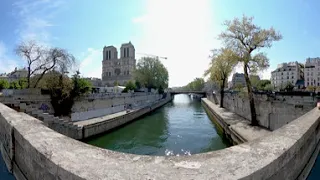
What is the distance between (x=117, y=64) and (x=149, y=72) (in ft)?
185

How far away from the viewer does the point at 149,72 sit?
195 feet

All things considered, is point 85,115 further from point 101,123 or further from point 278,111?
point 278,111

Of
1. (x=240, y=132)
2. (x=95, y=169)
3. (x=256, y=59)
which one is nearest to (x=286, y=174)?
(x=95, y=169)

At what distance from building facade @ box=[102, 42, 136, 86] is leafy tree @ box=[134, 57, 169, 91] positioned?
45.3 metres

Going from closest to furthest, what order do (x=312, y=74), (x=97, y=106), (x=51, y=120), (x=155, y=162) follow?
1. (x=155, y=162)
2. (x=51, y=120)
3. (x=97, y=106)
4. (x=312, y=74)

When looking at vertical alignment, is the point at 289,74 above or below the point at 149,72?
above

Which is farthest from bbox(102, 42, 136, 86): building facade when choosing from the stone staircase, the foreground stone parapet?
the foreground stone parapet

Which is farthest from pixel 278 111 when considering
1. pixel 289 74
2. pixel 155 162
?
pixel 289 74

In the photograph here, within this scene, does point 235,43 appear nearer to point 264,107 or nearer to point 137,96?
point 264,107

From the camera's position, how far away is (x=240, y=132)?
44.7ft

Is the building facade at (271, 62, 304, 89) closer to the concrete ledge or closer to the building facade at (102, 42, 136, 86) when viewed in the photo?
the building facade at (102, 42, 136, 86)

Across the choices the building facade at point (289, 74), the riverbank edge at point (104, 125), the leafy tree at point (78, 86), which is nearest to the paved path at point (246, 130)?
the riverbank edge at point (104, 125)

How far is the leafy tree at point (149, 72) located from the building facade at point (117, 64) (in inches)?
1785

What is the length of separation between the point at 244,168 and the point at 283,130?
3182mm
